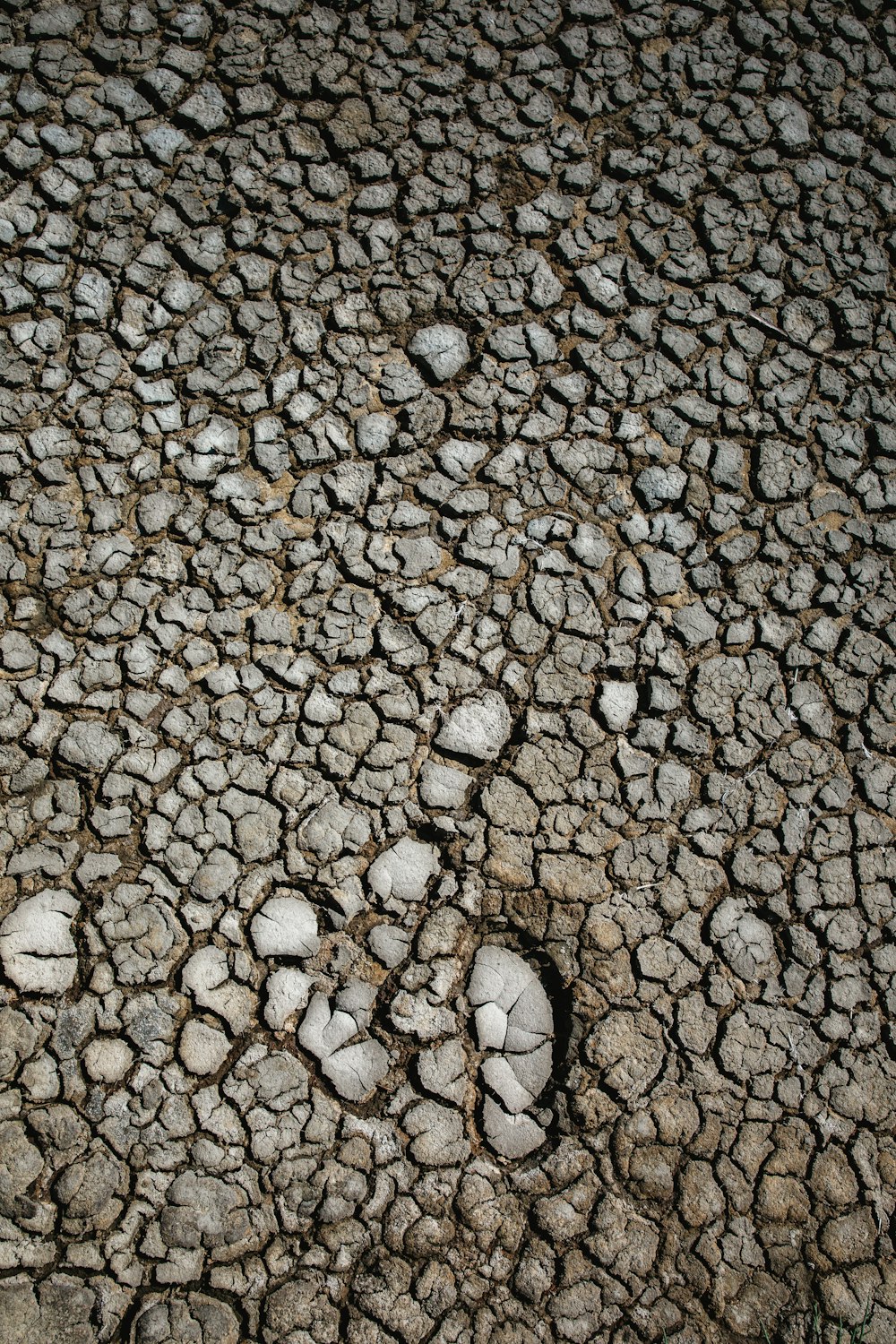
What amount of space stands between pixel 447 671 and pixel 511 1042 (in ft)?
2.10

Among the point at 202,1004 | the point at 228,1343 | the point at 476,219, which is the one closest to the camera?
the point at 228,1343

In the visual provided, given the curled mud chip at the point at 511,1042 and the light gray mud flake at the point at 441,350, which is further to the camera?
the light gray mud flake at the point at 441,350

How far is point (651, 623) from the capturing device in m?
1.88

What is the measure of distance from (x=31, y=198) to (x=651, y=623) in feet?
4.88

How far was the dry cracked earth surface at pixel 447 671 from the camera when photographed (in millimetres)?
1473

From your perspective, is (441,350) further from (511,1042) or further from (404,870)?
(511,1042)

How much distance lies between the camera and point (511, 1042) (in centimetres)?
158

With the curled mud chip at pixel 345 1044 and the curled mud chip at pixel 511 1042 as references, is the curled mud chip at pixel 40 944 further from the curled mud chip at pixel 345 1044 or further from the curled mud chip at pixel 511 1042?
the curled mud chip at pixel 511 1042

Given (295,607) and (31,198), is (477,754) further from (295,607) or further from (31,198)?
(31,198)

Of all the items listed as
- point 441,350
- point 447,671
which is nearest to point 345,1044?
point 447,671

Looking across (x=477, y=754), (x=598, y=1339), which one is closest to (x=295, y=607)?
(x=477, y=754)

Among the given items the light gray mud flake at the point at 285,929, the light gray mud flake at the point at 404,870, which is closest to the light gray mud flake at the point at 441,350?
the light gray mud flake at the point at 404,870

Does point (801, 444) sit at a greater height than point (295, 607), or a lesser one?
greater

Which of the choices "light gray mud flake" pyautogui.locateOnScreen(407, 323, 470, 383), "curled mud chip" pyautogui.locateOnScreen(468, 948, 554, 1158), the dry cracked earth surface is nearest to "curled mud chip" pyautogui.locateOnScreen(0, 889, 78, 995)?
the dry cracked earth surface
